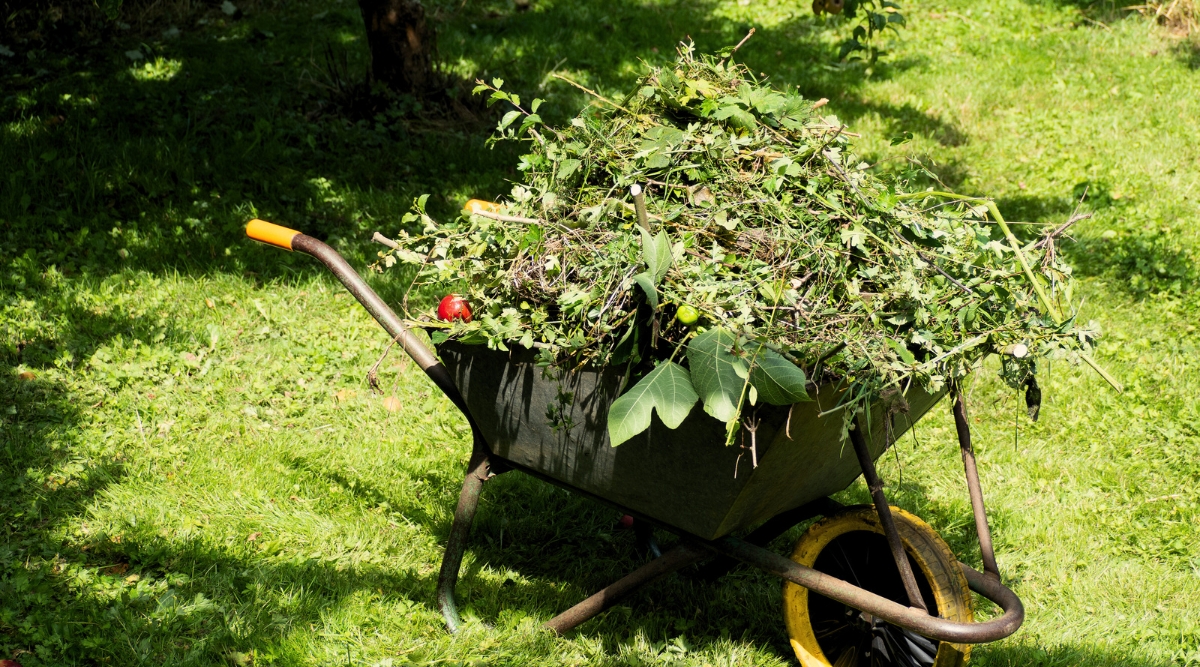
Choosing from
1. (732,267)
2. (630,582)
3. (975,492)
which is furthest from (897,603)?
(732,267)

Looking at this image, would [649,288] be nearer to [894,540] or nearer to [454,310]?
[454,310]

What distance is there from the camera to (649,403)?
6.68 feet

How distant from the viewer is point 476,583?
315 centimetres

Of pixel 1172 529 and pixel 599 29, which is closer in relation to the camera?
pixel 1172 529

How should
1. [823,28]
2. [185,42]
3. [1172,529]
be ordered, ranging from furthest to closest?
[823,28]
[185,42]
[1172,529]

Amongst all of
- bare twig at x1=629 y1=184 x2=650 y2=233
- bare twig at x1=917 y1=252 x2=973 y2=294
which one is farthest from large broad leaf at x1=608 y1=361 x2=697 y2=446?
bare twig at x1=917 y1=252 x2=973 y2=294

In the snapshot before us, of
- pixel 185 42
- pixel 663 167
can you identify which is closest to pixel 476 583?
pixel 663 167

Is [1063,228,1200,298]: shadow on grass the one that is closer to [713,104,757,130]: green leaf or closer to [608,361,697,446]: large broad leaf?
[713,104,757,130]: green leaf

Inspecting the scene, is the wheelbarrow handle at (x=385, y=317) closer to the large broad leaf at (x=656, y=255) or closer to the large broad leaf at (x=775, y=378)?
the large broad leaf at (x=656, y=255)

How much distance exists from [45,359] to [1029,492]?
3.97 meters

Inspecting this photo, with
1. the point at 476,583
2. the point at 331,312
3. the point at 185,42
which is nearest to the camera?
the point at 476,583

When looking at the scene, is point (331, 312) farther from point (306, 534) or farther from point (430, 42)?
point (430, 42)

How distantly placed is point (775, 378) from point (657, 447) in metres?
0.48

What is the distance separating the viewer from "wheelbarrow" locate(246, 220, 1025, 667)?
2.24 metres
